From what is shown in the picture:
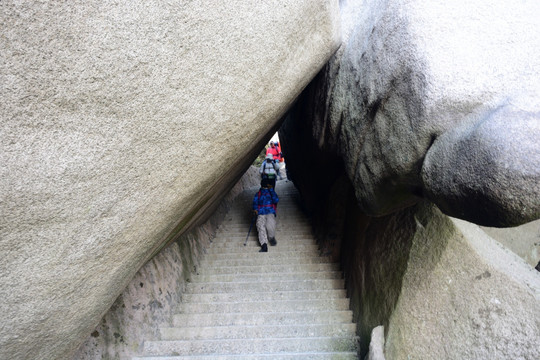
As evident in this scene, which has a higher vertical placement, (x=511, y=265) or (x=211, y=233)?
(x=211, y=233)

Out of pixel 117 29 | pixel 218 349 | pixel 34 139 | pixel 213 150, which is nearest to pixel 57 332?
pixel 34 139

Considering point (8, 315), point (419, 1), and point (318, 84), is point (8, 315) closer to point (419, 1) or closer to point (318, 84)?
point (419, 1)

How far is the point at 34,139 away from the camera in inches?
41.0

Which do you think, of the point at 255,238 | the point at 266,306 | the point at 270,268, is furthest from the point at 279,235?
the point at 266,306

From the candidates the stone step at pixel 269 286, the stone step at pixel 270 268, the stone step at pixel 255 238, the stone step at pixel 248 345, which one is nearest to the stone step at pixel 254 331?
the stone step at pixel 248 345

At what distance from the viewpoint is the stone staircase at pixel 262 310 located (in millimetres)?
2791

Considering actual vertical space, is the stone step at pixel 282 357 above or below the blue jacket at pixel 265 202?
below

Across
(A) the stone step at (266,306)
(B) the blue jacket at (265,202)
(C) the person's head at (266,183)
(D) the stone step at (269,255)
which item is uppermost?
(C) the person's head at (266,183)

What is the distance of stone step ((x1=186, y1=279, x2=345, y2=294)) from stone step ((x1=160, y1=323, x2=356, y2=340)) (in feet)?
1.96

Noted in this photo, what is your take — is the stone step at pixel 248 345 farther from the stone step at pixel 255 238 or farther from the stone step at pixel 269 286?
the stone step at pixel 255 238

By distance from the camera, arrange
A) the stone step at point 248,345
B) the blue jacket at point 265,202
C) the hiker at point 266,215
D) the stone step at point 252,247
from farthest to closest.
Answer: the blue jacket at point 265,202 < the hiker at point 266,215 < the stone step at point 252,247 < the stone step at point 248,345

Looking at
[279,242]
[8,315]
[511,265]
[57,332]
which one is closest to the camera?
[8,315]

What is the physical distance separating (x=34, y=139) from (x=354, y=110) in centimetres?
181

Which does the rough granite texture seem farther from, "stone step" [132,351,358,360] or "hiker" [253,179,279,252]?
"hiker" [253,179,279,252]
